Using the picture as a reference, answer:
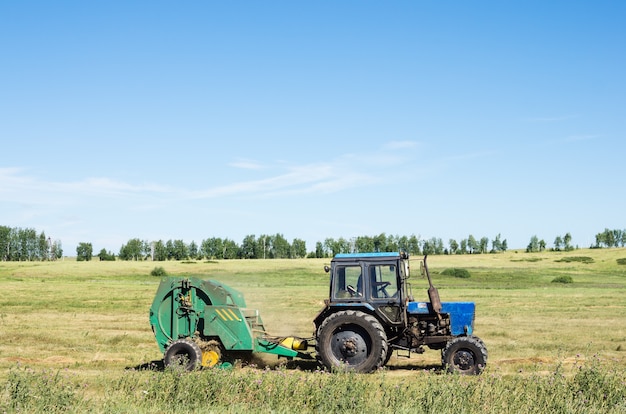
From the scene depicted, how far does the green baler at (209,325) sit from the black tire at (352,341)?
79cm

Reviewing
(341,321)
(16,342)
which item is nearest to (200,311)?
(341,321)

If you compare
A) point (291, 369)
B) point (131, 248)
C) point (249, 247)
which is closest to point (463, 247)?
point (249, 247)

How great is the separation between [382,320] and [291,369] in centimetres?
238

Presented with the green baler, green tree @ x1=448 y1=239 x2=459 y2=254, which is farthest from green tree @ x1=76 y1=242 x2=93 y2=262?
the green baler

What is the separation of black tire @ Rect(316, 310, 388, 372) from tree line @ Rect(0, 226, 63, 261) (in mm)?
152784

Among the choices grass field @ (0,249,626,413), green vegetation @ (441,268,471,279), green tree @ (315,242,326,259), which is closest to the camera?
grass field @ (0,249,626,413)

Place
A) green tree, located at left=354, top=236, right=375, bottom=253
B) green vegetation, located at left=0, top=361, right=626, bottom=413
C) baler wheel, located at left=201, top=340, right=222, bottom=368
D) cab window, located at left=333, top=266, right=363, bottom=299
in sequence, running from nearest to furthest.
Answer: green vegetation, located at left=0, top=361, right=626, bottom=413, baler wheel, located at left=201, top=340, right=222, bottom=368, cab window, located at left=333, top=266, right=363, bottom=299, green tree, located at left=354, top=236, right=375, bottom=253

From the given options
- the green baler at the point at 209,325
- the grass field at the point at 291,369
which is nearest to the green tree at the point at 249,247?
the grass field at the point at 291,369

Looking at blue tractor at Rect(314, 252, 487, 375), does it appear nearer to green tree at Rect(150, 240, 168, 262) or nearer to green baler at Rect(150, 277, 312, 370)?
green baler at Rect(150, 277, 312, 370)

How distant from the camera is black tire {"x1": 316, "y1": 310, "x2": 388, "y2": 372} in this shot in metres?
13.3

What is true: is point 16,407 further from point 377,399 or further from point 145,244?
point 145,244

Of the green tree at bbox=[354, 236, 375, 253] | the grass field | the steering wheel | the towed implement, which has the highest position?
the green tree at bbox=[354, 236, 375, 253]

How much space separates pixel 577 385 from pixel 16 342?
1517 centimetres

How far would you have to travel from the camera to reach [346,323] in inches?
535
